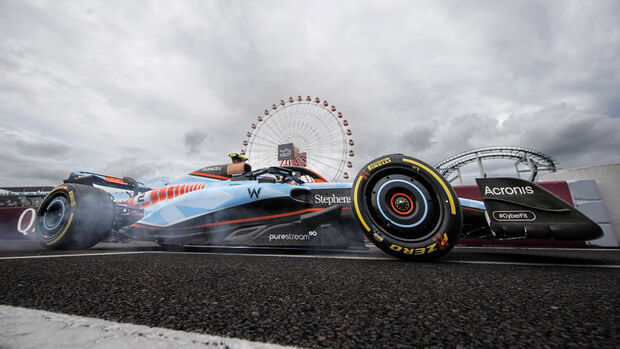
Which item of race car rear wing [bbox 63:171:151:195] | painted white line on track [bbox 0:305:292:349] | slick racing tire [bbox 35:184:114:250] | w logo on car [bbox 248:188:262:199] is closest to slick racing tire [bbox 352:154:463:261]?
w logo on car [bbox 248:188:262:199]

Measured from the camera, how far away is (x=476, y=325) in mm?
737

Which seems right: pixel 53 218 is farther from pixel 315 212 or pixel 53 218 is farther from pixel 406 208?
pixel 406 208

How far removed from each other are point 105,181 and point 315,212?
151 inches

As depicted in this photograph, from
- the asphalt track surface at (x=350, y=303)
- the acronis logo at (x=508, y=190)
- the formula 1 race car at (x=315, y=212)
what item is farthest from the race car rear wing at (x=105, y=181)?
the acronis logo at (x=508, y=190)

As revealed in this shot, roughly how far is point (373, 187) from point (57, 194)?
13.6 ft

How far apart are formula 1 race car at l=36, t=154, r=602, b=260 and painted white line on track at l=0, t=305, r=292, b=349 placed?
1.64m

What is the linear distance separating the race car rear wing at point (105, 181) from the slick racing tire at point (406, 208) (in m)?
4.13

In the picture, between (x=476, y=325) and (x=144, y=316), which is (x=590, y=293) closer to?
(x=476, y=325)

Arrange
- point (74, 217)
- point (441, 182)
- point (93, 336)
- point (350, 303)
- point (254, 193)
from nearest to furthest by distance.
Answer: point (93, 336)
point (350, 303)
point (441, 182)
point (254, 193)
point (74, 217)

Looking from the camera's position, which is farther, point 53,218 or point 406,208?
point 53,218

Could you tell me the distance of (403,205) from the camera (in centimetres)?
212

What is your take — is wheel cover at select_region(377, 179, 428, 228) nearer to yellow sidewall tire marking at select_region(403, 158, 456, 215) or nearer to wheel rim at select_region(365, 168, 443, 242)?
wheel rim at select_region(365, 168, 443, 242)

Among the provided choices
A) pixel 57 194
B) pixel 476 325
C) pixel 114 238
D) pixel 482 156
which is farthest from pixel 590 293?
pixel 482 156

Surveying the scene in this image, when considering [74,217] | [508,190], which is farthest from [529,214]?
[74,217]
